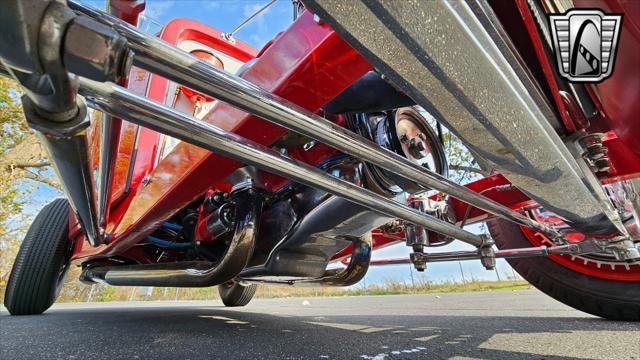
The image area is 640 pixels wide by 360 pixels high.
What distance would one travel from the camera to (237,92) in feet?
1.78

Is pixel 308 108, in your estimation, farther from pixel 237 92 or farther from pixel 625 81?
pixel 625 81

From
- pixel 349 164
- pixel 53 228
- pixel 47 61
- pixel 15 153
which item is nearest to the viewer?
pixel 47 61

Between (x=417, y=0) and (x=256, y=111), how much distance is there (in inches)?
11.6

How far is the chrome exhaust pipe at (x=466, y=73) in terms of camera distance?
17.3 inches

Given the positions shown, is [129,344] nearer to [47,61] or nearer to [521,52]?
[47,61]

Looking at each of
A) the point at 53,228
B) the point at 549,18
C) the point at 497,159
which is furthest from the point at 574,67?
the point at 53,228

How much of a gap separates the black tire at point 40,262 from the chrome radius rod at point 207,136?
2214 millimetres

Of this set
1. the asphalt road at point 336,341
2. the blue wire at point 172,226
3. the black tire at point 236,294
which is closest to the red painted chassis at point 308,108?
the blue wire at point 172,226

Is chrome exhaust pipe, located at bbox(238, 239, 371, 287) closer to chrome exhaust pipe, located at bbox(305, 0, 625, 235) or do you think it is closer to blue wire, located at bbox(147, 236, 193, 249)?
blue wire, located at bbox(147, 236, 193, 249)

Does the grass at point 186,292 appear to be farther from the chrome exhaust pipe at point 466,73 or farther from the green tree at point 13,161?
the chrome exhaust pipe at point 466,73

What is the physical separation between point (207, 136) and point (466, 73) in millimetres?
426

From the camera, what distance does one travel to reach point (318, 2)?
43cm

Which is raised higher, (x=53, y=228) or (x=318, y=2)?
(x=53, y=228)

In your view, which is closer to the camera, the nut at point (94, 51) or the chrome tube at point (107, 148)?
the nut at point (94, 51)
